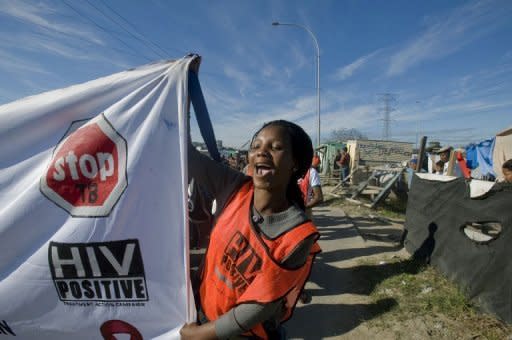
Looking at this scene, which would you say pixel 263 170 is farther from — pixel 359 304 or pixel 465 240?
pixel 465 240

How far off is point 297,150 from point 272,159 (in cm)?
17

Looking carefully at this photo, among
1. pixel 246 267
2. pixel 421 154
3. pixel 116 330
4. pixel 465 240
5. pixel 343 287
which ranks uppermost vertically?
pixel 421 154

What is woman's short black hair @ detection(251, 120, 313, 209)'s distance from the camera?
53.9 inches

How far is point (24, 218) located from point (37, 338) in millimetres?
→ 532

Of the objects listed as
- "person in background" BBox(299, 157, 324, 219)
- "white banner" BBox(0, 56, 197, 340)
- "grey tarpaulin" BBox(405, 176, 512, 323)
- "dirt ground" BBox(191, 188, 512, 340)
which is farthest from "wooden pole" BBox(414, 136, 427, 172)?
"white banner" BBox(0, 56, 197, 340)

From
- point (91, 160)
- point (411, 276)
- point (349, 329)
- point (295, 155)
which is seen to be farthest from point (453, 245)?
point (91, 160)

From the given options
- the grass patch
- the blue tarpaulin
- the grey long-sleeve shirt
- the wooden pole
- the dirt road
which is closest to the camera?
the grey long-sleeve shirt

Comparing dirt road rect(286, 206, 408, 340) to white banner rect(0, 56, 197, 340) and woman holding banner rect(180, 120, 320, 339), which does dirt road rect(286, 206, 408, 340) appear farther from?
white banner rect(0, 56, 197, 340)

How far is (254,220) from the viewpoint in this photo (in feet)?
4.17

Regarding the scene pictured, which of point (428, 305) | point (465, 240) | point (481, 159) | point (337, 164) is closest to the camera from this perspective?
point (428, 305)

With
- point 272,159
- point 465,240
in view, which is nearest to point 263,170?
point 272,159

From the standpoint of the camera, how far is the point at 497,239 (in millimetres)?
3373

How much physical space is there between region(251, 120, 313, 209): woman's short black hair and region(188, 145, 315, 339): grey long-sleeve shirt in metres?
0.19

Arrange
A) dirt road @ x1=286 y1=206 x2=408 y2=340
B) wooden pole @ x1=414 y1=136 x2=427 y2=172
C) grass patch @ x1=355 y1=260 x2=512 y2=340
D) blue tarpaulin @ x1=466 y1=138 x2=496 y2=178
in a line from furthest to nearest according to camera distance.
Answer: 1. blue tarpaulin @ x1=466 y1=138 x2=496 y2=178
2. wooden pole @ x1=414 y1=136 x2=427 y2=172
3. dirt road @ x1=286 y1=206 x2=408 y2=340
4. grass patch @ x1=355 y1=260 x2=512 y2=340
